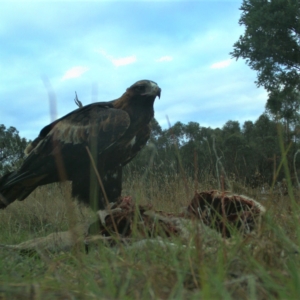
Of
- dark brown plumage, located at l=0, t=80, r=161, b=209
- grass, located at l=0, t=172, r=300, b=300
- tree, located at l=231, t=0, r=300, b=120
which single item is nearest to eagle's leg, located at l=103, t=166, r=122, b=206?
dark brown plumage, located at l=0, t=80, r=161, b=209

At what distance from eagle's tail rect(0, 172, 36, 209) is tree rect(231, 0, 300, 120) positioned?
14.3m

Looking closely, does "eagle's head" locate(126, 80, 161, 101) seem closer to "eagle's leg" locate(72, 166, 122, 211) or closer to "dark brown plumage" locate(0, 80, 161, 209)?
"dark brown plumage" locate(0, 80, 161, 209)

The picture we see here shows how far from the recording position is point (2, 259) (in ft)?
8.26

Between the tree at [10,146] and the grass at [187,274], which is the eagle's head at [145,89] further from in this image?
the grass at [187,274]

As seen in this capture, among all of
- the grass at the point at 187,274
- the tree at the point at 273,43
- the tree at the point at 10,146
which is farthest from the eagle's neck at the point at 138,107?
the tree at the point at 273,43

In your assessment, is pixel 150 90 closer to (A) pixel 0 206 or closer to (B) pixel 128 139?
(B) pixel 128 139

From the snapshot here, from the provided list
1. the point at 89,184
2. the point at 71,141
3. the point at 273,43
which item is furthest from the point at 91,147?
the point at 273,43

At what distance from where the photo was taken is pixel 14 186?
5988 millimetres

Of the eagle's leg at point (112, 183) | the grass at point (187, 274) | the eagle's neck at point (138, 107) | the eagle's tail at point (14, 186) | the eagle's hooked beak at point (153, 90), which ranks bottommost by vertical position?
the grass at point (187, 274)

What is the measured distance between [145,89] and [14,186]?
213cm

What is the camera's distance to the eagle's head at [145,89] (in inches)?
246

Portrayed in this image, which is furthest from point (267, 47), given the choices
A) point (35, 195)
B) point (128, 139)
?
point (128, 139)

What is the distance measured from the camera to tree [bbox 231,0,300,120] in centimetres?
1886

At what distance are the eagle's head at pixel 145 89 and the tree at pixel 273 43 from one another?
1321cm
